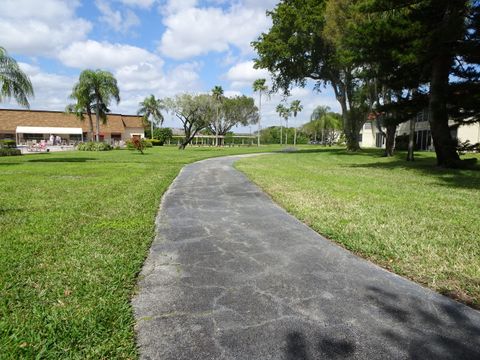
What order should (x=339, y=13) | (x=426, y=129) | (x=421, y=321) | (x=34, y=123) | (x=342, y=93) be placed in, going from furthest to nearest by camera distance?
(x=34, y=123) → (x=426, y=129) → (x=342, y=93) → (x=339, y=13) → (x=421, y=321)

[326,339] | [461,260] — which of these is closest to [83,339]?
[326,339]

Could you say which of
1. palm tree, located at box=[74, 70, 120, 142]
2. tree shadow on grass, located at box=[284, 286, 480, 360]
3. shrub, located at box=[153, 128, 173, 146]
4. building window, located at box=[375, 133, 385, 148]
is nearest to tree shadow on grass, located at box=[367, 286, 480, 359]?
tree shadow on grass, located at box=[284, 286, 480, 360]

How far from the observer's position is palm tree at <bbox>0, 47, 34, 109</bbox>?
1708 cm

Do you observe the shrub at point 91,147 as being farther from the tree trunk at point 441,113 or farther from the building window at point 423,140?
the building window at point 423,140

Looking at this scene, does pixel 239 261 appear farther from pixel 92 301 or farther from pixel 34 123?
pixel 34 123

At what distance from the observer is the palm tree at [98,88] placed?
4269cm

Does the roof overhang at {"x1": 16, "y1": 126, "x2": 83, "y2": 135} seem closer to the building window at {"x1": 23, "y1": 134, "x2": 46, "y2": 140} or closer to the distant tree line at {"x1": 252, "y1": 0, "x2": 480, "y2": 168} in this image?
the building window at {"x1": 23, "y1": 134, "x2": 46, "y2": 140}

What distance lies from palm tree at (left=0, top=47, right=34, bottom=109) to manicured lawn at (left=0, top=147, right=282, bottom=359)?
13.1m

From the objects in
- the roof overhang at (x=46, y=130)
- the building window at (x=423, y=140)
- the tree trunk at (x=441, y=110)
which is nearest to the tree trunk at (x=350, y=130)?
the building window at (x=423, y=140)

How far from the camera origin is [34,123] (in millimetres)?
56031

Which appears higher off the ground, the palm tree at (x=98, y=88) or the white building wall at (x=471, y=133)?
the palm tree at (x=98, y=88)

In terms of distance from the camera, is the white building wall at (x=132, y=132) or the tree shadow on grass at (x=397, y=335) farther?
the white building wall at (x=132, y=132)

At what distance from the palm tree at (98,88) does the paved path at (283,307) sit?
4400cm

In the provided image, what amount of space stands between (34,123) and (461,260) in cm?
6479
